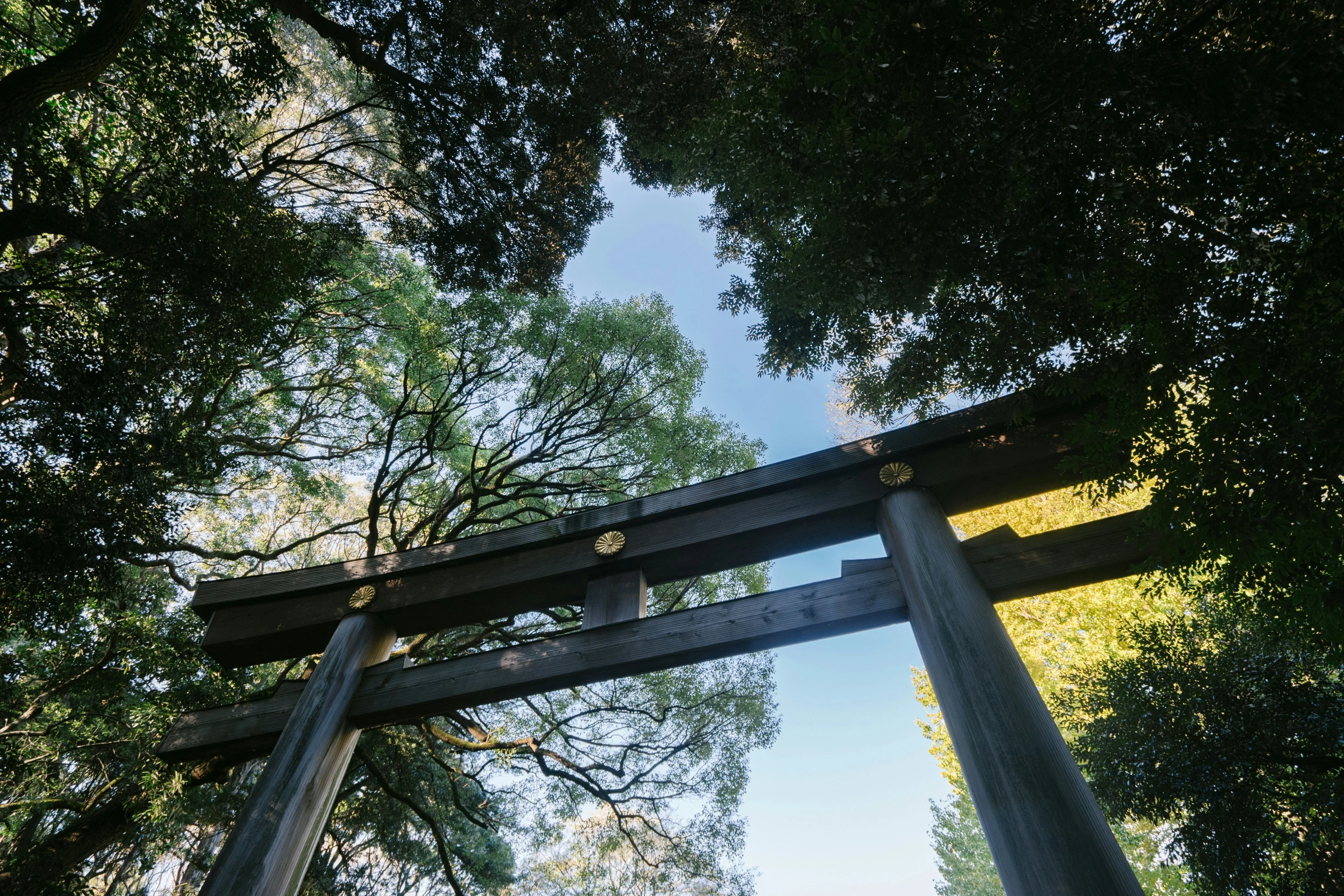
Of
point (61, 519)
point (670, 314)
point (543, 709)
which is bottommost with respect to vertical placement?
point (61, 519)

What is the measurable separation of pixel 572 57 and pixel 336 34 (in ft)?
7.35

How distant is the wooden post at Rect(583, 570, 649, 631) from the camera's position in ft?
10.8

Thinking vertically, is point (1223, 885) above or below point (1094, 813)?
above

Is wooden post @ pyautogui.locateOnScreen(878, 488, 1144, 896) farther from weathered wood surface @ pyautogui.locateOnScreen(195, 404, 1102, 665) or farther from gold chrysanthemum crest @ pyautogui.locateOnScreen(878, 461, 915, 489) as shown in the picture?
A: weathered wood surface @ pyautogui.locateOnScreen(195, 404, 1102, 665)

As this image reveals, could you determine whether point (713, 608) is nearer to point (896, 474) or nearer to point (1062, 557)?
point (896, 474)

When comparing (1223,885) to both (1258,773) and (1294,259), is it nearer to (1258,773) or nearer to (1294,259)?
(1258,773)

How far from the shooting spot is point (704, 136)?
495cm

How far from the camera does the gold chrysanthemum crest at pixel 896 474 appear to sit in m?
3.16

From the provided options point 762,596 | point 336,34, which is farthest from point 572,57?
point 762,596

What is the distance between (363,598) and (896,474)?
3462mm

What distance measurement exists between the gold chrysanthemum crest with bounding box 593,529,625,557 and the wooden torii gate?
0.01 meters

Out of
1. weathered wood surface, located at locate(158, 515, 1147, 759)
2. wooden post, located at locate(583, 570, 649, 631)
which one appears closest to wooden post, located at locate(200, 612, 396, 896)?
weathered wood surface, located at locate(158, 515, 1147, 759)

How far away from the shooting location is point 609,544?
352 cm

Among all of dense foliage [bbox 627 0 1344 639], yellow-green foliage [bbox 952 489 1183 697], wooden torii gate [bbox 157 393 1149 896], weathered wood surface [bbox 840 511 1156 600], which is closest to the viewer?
dense foliage [bbox 627 0 1344 639]
